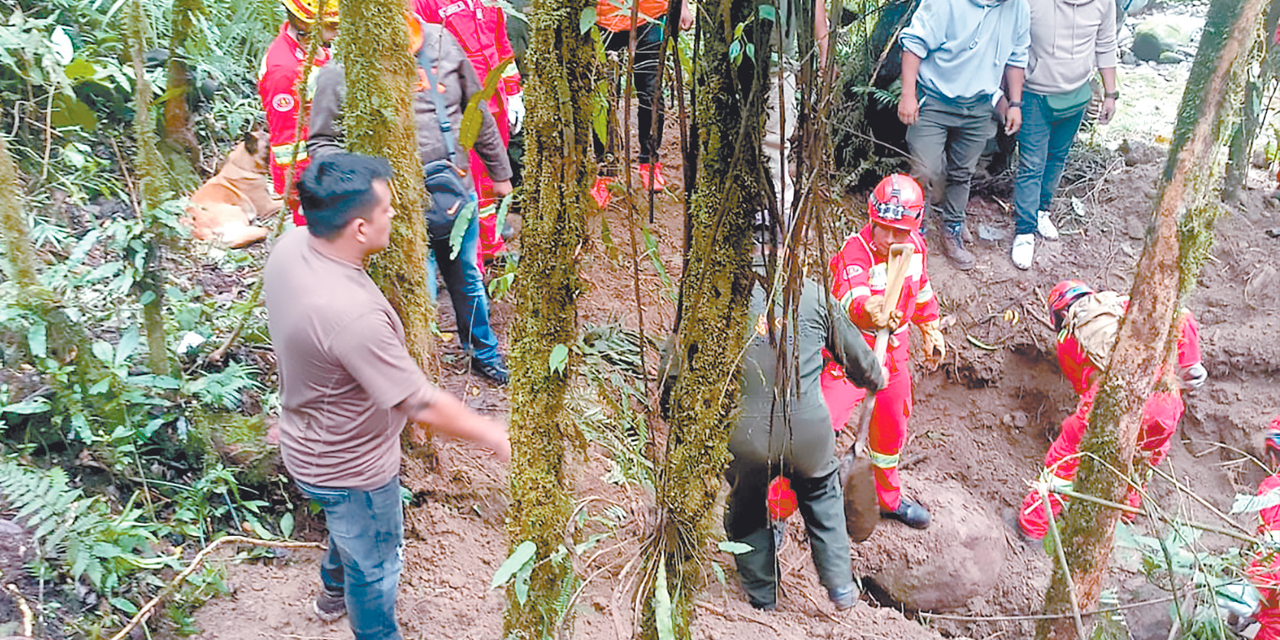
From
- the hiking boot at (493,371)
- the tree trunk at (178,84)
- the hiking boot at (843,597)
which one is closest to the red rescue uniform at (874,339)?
the hiking boot at (843,597)

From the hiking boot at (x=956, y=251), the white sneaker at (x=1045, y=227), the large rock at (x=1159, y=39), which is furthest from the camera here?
the large rock at (x=1159, y=39)

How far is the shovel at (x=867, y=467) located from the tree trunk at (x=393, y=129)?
2.18 metres

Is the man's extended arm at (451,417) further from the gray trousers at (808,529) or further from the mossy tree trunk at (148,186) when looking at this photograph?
the mossy tree trunk at (148,186)

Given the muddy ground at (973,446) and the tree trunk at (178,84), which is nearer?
the muddy ground at (973,446)

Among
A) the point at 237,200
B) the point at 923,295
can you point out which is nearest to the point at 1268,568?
the point at 923,295

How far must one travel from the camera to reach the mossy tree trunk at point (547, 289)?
5.51 ft

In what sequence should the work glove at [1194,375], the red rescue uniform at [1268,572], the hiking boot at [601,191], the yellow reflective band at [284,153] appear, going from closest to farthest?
the hiking boot at [601,191] → the red rescue uniform at [1268,572] → the yellow reflective band at [284,153] → the work glove at [1194,375]

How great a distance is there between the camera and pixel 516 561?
6.34 ft

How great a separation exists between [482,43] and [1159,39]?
25.3ft

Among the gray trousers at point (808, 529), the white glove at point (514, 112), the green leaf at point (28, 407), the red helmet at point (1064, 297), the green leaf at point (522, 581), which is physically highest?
the white glove at point (514, 112)

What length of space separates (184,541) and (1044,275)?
556 centimetres

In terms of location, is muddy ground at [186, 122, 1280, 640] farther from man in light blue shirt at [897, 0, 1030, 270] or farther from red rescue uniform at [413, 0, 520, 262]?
man in light blue shirt at [897, 0, 1030, 270]

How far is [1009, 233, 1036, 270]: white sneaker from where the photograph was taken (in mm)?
6031

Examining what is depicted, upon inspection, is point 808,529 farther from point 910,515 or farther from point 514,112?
point 514,112
